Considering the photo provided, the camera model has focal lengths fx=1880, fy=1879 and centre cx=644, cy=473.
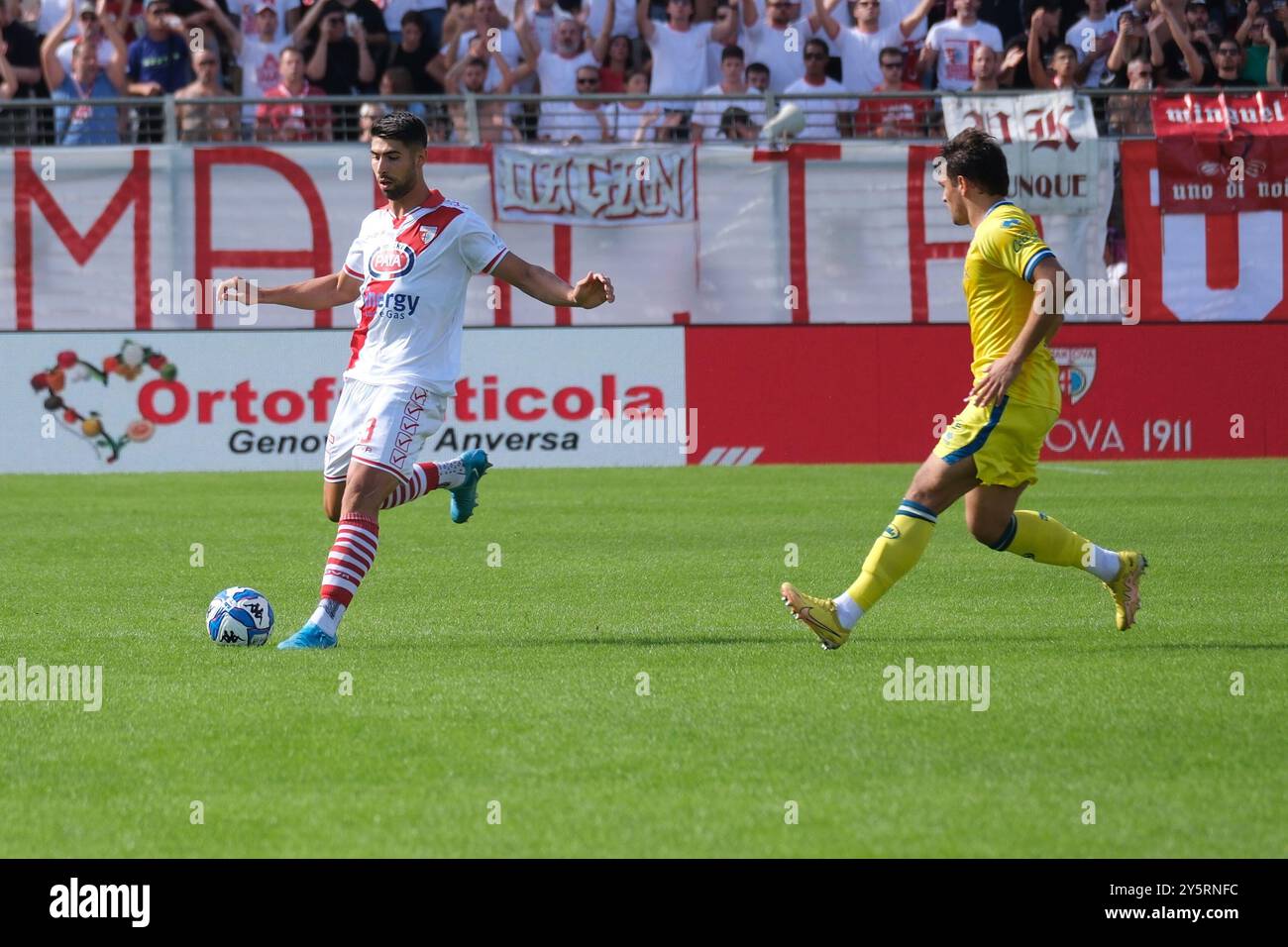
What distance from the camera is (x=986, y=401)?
7641 millimetres

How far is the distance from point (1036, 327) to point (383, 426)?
2835 millimetres

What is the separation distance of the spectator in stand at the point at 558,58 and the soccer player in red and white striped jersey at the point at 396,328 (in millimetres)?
12967

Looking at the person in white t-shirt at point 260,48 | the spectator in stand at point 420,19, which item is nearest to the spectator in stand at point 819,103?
the spectator in stand at point 420,19

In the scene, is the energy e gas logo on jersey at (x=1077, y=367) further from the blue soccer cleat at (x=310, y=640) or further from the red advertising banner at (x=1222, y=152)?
the blue soccer cleat at (x=310, y=640)

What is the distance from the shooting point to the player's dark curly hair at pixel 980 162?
7.88 meters

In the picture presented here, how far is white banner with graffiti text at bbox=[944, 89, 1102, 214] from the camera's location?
2056 centimetres

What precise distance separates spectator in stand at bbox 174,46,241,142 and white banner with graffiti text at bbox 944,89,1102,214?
783 cm

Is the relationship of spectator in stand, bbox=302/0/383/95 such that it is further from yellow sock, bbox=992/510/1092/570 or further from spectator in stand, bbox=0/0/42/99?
yellow sock, bbox=992/510/1092/570

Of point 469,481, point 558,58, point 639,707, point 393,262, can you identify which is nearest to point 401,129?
point 393,262

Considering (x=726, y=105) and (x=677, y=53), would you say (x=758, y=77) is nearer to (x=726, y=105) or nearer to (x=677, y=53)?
(x=726, y=105)

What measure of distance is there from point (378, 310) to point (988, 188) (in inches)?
A: 108

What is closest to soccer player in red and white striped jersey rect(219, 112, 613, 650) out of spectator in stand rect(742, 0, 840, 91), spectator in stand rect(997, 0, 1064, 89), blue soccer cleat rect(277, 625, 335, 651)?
blue soccer cleat rect(277, 625, 335, 651)

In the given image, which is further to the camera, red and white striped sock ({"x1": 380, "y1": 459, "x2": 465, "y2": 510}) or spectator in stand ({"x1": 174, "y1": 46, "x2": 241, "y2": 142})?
spectator in stand ({"x1": 174, "y1": 46, "x2": 241, "y2": 142})
